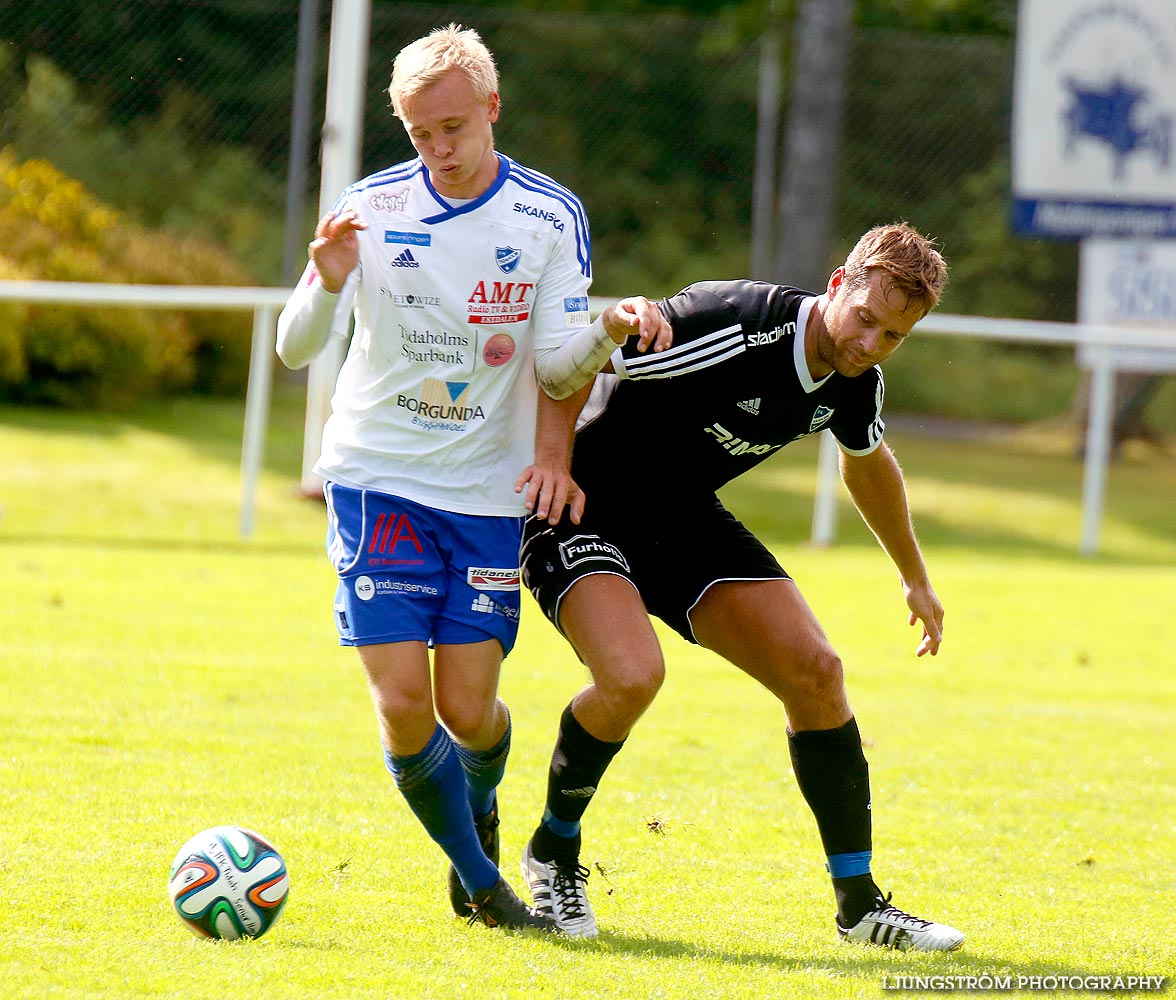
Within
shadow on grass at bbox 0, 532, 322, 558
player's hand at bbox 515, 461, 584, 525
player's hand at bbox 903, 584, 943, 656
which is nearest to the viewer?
player's hand at bbox 515, 461, 584, 525

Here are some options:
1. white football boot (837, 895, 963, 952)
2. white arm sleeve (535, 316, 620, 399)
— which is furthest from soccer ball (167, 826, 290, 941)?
white football boot (837, 895, 963, 952)

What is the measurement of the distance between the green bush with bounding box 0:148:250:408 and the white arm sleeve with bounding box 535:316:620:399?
11104mm

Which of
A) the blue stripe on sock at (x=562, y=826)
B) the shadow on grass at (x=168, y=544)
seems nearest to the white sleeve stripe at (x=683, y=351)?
the blue stripe on sock at (x=562, y=826)

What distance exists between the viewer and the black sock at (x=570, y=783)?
403 centimetres

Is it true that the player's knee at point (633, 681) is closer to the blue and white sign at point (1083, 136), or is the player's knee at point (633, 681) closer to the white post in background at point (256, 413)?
the white post in background at point (256, 413)

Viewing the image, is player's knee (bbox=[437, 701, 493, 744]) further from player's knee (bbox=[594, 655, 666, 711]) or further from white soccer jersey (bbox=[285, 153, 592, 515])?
white soccer jersey (bbox=[285, 153, 592, 515])

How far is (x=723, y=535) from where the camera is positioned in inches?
169

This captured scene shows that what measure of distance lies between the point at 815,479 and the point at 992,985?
1171cm

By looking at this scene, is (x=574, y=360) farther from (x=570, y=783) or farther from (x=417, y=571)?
(x=570, y=783)

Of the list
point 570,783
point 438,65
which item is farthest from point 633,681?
point 438,65

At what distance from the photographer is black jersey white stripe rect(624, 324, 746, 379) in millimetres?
4023

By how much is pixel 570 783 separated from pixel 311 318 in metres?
1.35

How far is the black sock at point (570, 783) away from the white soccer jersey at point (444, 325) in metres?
0.61

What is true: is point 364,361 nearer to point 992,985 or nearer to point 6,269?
point 992,985
